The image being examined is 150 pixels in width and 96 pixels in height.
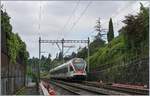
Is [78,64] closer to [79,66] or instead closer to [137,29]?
[79,66]

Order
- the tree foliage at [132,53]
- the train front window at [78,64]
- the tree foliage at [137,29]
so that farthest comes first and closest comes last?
1. the train front window at [78,64]
2. the tree foliage at [137,29]
3. the tree foliage at [132,53]

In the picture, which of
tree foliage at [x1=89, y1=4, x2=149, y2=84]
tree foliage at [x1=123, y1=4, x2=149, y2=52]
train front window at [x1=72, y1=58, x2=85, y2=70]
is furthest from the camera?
train front window at [x1=72, y1=58, x2=85, y2=70]

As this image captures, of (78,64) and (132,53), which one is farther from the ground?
(132,53)

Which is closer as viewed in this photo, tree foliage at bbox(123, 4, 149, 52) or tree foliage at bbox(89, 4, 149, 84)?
tree foliage at bbox(89, 4, 149, 84)

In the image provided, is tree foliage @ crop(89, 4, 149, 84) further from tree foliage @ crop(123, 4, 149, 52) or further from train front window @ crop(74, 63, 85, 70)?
train front window @ crop(74, 63, 85, 70)

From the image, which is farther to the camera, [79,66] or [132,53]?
[79,66]

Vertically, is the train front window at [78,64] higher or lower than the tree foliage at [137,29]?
lower

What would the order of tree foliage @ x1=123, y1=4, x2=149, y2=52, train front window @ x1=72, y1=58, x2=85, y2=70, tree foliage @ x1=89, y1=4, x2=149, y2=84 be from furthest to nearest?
train front window @ x1=72, y1=58, x2=85, y2=70 < tree foliage @ x1=123, y1=4, x2=149, y2=52 < tree foliage @ x1=89, y1=4, x2=149, y2=84

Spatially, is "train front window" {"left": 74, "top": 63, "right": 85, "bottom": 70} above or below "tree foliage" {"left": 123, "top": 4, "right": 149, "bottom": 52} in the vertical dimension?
below

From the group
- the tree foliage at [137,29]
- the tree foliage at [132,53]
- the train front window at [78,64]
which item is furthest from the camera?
the train front window at [78,64]

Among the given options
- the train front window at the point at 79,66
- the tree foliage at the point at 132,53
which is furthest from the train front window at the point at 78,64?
the tree foliage at the point at 132,53

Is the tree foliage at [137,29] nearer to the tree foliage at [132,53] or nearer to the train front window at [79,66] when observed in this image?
the tree foliage at [132,53]

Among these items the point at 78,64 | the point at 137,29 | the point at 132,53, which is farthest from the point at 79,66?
the point at 137,29

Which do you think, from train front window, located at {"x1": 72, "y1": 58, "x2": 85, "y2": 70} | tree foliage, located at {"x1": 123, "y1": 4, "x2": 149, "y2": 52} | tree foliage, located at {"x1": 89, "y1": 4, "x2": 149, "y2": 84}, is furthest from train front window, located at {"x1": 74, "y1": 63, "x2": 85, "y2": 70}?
tree foliage, located at {"x1": 123, "y1": 4, "x2": 149, "y2": 52}
